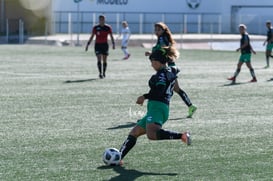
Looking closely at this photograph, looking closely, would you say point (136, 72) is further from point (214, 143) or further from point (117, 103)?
point (214, 143)

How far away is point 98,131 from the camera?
12.9 m

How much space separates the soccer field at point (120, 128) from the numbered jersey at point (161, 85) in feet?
2.71

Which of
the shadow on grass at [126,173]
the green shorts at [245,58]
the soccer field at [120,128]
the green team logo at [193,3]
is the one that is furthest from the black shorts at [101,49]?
the green team logo at [193,3]

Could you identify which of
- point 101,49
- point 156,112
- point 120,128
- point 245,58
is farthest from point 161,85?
point 101,49

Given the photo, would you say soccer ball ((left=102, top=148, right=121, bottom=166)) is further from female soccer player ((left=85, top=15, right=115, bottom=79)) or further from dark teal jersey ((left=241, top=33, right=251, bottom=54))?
dark teal jersey ((left=241, top=33, right=251, bottom=54))

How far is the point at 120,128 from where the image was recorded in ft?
43.9

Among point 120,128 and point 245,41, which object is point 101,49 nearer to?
point 245,41

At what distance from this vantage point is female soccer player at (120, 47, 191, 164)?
393 inches

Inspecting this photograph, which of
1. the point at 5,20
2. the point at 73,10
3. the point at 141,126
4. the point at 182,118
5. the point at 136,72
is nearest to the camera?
the point at 141,126

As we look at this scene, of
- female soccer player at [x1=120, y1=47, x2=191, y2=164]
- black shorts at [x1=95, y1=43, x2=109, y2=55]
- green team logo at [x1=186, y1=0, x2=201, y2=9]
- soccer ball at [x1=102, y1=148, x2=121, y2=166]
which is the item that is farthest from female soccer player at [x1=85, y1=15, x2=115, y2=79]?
green team logo at [x1=186, y1=0, x2=201, y2=9]

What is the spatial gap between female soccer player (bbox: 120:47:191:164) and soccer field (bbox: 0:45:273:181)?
341mm

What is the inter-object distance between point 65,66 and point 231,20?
4160 cm

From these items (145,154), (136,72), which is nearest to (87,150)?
(145,154)

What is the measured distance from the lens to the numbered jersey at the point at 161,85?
393 inches
